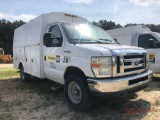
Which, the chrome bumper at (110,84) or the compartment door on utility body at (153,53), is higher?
the compartment door on utility body at (153,53)

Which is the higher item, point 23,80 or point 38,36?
point 38,36

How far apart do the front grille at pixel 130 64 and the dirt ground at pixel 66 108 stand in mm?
802

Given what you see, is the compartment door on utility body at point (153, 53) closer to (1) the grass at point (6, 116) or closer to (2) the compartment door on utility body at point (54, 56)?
(2) the compartment door on utility body at point (54, 56)

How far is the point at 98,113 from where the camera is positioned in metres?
5.22

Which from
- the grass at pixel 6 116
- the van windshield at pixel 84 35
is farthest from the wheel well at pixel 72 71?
the grass at pixel 6 116

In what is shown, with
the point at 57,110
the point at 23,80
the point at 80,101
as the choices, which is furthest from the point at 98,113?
the point at 23,80

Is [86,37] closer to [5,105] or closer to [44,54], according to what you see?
[44,54]

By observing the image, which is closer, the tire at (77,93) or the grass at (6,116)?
the tire at (77,93)

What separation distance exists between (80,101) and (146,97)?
224cm

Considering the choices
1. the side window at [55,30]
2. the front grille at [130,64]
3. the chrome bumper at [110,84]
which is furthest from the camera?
the side window at [55,30]

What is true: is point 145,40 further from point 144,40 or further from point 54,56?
point 54,56

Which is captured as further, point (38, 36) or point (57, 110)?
point (38, 36)

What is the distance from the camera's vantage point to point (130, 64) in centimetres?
506

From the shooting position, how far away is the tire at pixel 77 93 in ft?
16.4
